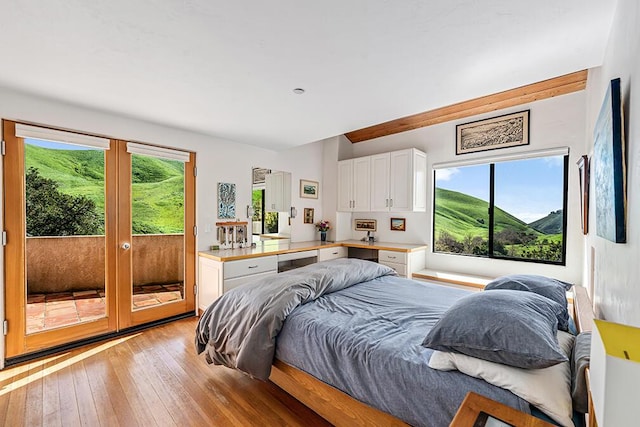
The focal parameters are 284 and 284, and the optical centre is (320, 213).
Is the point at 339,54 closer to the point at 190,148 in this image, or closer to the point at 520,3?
the point at 520,3

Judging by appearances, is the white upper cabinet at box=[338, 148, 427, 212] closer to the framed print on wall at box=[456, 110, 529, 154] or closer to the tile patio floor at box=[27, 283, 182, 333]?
the framed print on wall at box=[456, 110, 529, 154]

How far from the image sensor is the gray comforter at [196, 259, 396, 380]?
6.13 feet

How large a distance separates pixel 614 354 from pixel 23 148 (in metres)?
3.81

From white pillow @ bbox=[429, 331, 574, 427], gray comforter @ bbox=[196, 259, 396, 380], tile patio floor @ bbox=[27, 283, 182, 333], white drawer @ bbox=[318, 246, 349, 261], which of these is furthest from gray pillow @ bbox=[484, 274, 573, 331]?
tile patio floor @ bbox=[27, 283, 182, 333]

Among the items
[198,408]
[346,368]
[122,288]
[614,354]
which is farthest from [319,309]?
[122,288]

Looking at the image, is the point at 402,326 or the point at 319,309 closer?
the point at 402,326

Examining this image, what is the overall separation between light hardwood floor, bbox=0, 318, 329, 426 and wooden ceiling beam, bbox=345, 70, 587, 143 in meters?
3.89

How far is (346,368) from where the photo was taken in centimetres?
156

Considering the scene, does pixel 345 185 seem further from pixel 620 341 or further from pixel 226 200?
pixel 620 341

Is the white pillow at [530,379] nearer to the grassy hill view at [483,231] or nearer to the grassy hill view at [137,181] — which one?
the grassy hill view at [483,231]

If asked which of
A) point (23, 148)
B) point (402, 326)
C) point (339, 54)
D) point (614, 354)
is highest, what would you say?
point (339, 54)

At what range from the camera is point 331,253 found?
4.69 meters

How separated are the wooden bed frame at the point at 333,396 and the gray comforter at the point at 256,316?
0.18 meters

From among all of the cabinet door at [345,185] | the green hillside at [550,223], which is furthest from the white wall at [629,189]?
the cabinet door at [345,185]
